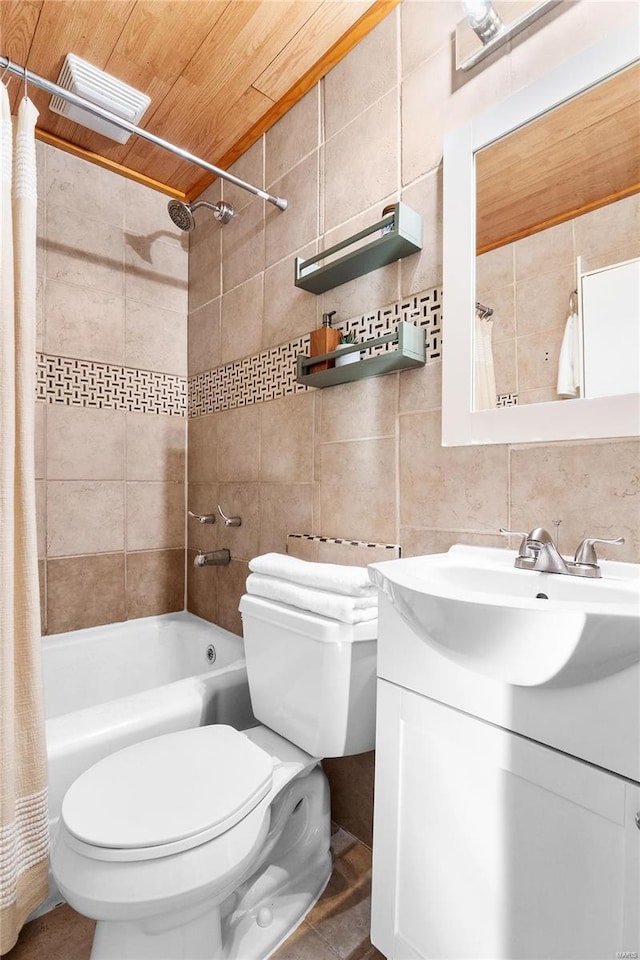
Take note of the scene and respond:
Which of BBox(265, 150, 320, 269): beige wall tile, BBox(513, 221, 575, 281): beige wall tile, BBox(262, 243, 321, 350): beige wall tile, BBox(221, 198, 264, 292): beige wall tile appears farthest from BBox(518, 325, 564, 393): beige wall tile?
BBox(221, 198, 264, 292): beige wall tile

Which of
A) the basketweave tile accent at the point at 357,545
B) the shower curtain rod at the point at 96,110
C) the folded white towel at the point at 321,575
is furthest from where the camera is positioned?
the basketweave tile accent at the point at 357,545

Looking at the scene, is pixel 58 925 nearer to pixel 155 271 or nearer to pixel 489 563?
pixel 489 563

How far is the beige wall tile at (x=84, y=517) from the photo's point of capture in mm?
2041

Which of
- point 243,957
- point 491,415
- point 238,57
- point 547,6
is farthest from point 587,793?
point 238,57

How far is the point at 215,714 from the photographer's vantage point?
149cm

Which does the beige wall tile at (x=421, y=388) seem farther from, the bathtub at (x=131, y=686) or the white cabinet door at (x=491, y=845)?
the bathtub at (x=131, y=686)

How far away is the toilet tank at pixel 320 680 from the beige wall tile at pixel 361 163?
1.23 m

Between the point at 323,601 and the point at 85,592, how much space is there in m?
1.34

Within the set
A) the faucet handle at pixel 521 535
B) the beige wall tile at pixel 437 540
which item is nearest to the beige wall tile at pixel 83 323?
the beige wall tile at pixel 437 540

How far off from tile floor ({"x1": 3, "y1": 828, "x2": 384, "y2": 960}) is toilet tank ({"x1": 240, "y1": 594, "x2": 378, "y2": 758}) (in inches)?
16.7

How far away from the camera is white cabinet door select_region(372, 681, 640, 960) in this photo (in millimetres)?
679

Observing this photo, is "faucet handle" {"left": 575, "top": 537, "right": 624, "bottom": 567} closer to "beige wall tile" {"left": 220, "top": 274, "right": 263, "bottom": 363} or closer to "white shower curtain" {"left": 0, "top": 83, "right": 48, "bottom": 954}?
"white shower curtain" {"left": 0, "top": 83, "right": 48, "bottom": 954}

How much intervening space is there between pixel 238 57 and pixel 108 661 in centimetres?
224

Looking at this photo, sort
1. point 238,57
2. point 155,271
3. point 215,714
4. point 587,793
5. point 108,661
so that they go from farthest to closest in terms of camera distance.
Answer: point 155,271 → point 108,661 → point 238,57 → point 215,714 → point 587,793
